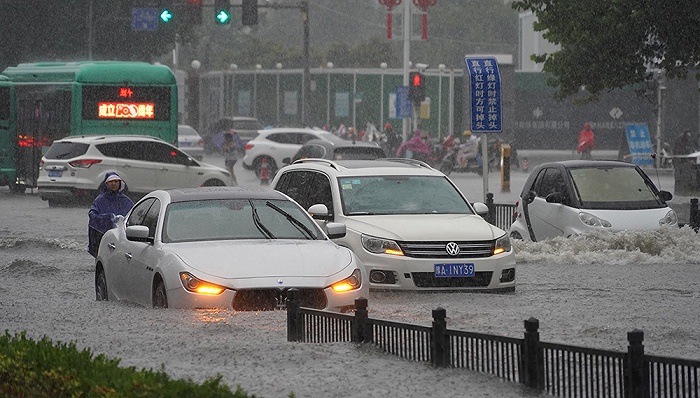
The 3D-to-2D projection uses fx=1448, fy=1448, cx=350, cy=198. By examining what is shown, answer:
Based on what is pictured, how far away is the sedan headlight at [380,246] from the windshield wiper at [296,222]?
146cm

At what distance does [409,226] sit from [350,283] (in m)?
2.71

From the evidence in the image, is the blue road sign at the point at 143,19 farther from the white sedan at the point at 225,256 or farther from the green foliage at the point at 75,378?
the green foliage at the point at 75,378

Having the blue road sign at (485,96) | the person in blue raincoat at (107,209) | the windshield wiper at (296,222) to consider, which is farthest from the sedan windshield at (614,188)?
the windshield wiper at (296,222)

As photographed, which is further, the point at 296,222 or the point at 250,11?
the point at 250,11

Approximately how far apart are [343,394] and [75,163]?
22.8m

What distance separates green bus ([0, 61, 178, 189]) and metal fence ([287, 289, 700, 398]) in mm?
23564

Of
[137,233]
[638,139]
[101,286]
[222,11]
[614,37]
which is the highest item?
[222,11]

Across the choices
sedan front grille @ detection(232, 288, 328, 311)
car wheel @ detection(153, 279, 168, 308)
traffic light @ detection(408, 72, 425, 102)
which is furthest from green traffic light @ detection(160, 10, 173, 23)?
sedan front grille @ detection(232, 288, 328, 311)

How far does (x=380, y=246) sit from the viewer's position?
46.8 ft

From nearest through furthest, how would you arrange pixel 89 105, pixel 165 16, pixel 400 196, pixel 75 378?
pixel 75 378
pixel 400 196
pixel 89 105
pixel 165 16

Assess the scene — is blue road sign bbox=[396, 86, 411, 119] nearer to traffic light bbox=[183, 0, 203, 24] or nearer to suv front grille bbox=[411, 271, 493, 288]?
traffic light bbox=[183, 0, 203, 24]

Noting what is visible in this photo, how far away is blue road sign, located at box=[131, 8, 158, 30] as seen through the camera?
147ft

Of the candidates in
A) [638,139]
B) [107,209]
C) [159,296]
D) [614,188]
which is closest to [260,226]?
[159,296]

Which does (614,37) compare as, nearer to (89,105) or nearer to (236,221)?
(89,105)
